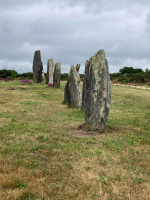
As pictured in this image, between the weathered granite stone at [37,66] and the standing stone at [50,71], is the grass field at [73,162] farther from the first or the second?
the weathered granite stone at [37,66]

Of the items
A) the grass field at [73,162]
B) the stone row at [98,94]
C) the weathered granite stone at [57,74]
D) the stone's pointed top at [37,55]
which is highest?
the stone's pointed top at [37,55]

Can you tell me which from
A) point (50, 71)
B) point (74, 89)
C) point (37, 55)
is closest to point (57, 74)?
point (50, 71)

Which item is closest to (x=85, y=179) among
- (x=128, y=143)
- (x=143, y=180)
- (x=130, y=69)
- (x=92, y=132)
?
(x=143, y=180)

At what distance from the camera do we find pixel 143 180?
5973mm

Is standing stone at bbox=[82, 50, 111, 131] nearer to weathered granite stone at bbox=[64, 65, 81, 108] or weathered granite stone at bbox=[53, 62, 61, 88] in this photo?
weathered granite stone at bbox=[64, 65, 81, 108]

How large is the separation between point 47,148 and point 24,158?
115cm

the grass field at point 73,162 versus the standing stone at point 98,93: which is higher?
the standing stone at point 98,93

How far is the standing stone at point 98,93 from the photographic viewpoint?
10.2m

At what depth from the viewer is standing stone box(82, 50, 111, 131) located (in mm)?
10164

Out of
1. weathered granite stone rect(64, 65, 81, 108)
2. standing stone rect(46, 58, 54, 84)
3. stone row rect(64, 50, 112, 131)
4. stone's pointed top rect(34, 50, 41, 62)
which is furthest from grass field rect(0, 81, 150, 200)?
stone's pointed top rect(34, 50, 41, 62)

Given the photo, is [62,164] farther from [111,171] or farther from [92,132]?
[92,132]

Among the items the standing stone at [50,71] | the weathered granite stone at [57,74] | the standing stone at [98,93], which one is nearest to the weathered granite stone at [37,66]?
the standing stone at [50,71]

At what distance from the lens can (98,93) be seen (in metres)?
10.2

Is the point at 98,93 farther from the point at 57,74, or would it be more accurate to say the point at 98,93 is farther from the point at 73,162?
the point at 57,74
